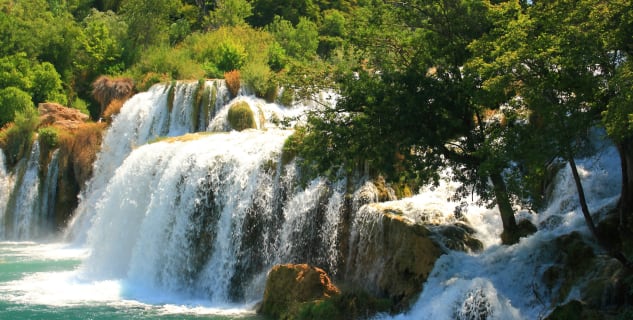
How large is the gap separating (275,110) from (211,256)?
27.5 ft

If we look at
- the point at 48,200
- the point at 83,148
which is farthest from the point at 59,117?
the point at 48,200

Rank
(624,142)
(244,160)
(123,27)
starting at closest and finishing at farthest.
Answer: (624,142) → (244,160) → (123,27)

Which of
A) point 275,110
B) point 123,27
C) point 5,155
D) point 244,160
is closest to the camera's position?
point 244,160

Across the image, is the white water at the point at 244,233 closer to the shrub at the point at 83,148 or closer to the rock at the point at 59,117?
the shrub at the point at 83,148

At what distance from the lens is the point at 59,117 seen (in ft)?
95.5

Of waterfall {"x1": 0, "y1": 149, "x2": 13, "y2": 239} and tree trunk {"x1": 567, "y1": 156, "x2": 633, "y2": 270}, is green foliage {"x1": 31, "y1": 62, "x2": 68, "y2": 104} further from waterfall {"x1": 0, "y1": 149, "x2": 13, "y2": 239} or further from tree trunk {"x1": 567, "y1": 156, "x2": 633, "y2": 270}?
tree trunk {"x1": 567, "y1": 156, "x2": 633, "y2": 270}

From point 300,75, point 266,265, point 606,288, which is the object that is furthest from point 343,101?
point 606,288

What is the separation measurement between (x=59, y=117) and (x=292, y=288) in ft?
61.7

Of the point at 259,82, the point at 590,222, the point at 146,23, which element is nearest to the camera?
the point at 590,222

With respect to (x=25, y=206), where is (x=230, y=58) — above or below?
above

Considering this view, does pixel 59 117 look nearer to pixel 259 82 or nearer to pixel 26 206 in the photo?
pixel 26 206

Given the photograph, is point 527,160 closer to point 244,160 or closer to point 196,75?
point 244,160

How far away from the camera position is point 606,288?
34.3 ft

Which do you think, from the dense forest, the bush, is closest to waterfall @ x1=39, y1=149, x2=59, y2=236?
the bush
